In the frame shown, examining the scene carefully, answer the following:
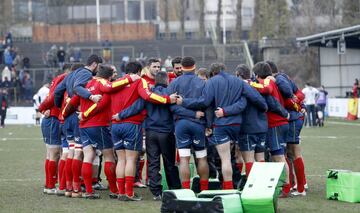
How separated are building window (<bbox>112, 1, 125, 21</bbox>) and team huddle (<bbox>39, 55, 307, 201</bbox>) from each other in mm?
63219

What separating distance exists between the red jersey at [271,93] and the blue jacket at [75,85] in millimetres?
2717

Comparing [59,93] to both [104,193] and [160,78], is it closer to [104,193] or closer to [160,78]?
[104,193]

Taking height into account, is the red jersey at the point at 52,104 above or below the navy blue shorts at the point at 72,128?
above

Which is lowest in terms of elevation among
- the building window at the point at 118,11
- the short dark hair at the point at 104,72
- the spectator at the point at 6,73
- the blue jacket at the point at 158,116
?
the spectator at the point at 6,73

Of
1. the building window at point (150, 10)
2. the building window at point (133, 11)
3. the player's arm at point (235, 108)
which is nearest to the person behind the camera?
the player's arm at point (235, 108)

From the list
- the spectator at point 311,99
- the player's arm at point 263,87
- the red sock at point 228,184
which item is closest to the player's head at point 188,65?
the player's arm at point 263,87

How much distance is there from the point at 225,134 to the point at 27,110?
3517 cm

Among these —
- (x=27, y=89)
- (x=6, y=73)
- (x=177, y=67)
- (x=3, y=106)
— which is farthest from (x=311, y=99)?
(x=177, y=67)

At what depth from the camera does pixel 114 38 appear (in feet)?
248

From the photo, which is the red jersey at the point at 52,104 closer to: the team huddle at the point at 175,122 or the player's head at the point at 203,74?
the team huddle at the point at 175,122

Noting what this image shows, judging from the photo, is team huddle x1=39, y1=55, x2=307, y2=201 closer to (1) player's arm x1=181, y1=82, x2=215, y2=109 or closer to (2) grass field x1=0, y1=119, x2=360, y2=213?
(1) player's arm x1=181, y1=82, x2=215, y2=109

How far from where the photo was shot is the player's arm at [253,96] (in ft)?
51.0

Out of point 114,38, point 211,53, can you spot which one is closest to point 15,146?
point 211,53

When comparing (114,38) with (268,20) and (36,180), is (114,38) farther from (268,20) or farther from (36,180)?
(36,180)
